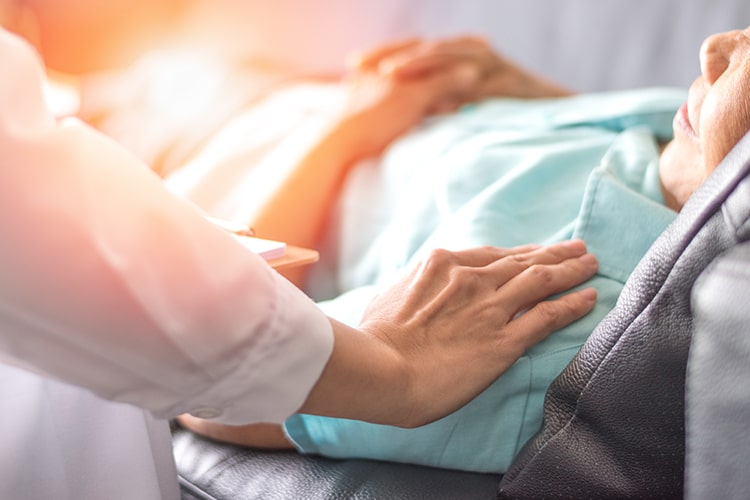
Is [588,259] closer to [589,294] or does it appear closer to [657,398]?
[589,294]

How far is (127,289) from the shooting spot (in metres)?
0.36

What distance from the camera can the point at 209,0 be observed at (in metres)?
1.74

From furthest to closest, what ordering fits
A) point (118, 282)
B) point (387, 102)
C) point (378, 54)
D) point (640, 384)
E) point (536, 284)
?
point (378, 54) < point (387, 102) < point (536, 284) < point (640, 384) < point (118, 282)

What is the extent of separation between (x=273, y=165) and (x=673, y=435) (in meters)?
0.73

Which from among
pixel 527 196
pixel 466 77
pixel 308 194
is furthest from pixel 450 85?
pixel 527 196

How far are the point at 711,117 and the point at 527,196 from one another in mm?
231

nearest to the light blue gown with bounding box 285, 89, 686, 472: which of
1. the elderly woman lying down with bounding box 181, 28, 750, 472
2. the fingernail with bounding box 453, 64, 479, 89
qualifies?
the elderly woman lying down with bounding box 181, 28, 750, 472

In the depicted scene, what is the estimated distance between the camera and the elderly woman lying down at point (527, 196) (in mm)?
574

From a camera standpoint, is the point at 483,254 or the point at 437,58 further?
the point at 437,58

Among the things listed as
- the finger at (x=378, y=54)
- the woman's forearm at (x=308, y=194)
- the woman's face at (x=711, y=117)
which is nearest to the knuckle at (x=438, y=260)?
the woman's face at (x=711, y=117)

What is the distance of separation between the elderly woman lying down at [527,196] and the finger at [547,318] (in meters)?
0.01

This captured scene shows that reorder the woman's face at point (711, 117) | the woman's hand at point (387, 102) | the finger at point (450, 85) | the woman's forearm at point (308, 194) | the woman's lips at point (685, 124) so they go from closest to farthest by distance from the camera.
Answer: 1. the woman's face at point (711, 117)
2. the woman's lips at point (685, 124)
3. the woman's forearm at point (308, 194)
4. the woman's hand at point (387, 102)
5. the finger at point (450, 85)

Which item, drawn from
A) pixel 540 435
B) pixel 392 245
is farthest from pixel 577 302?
pixel 392 245

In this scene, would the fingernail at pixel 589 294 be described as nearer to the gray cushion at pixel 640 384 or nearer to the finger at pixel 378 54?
the gray cushion at pixel 640 384
